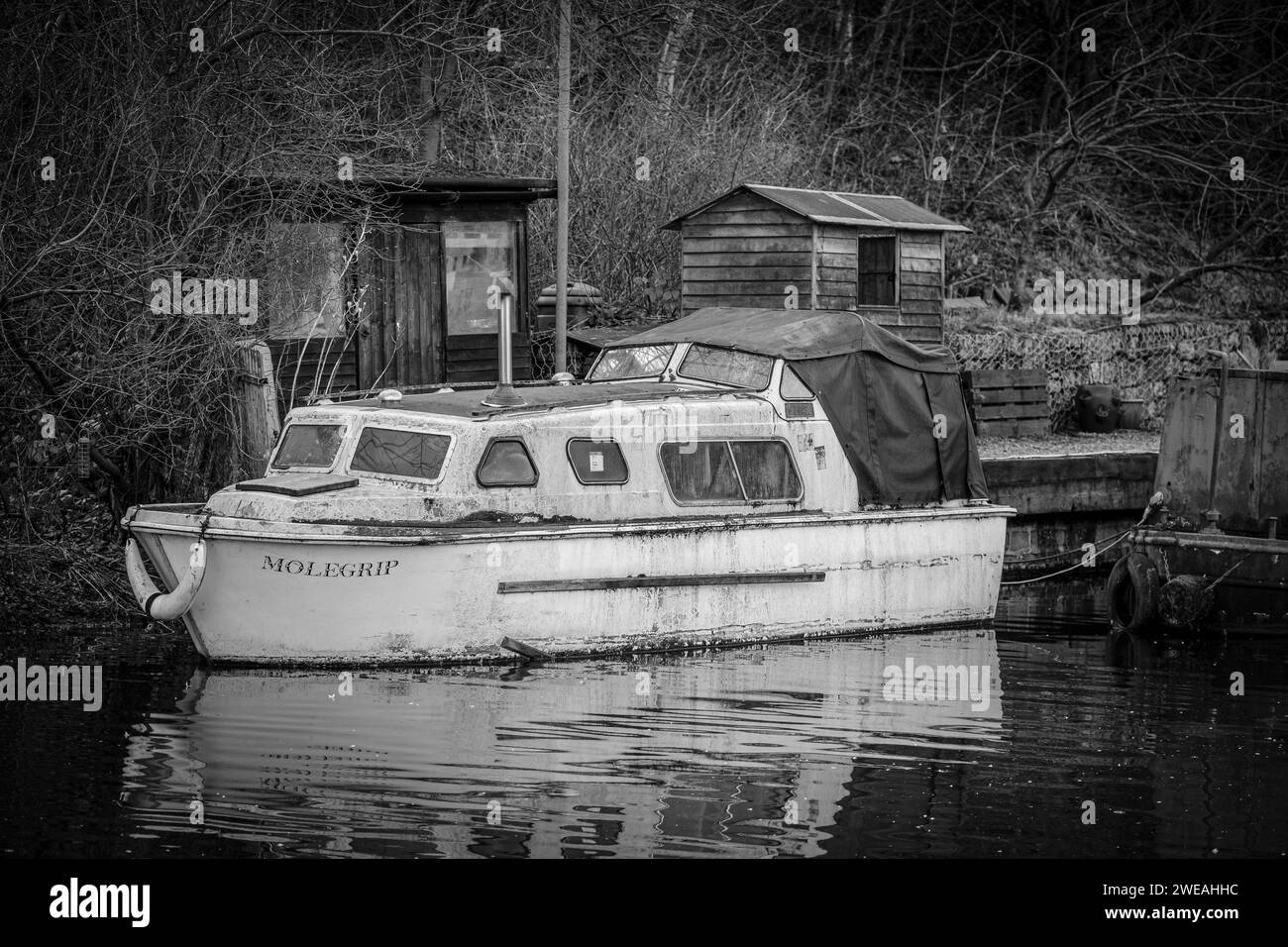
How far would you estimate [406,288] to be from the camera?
18.5 metres

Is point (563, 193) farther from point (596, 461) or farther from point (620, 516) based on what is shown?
point (620, 516)

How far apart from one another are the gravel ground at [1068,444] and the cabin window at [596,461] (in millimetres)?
8116

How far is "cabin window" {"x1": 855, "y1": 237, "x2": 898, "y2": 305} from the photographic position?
21.7 meters

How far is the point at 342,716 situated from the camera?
37.3 feet

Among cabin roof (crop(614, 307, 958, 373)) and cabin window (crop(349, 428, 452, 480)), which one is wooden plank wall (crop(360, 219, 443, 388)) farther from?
cabin window (crop(349, 428, 452, 480))

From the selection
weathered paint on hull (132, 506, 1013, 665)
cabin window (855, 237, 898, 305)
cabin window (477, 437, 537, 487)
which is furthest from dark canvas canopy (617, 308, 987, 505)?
cabin window (855, 237, 898, 305)

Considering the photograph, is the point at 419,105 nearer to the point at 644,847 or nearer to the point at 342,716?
the point at 342,716

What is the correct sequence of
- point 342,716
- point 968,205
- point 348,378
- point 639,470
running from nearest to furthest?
1. point 342,716
2. point 639,470
3. point 348,378
4. point 968,205

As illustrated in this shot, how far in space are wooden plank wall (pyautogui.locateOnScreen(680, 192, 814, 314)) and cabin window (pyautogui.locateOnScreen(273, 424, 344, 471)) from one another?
8.54 metres

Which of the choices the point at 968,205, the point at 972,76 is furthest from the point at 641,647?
the point at 972,76

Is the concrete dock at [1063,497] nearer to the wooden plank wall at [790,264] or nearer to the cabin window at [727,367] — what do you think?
the wooden plank wall at [790,264]

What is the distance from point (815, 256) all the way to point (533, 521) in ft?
29.1

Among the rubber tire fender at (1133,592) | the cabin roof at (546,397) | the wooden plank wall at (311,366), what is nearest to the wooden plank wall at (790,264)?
the wooden plank wall at (311,366)
